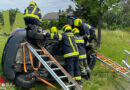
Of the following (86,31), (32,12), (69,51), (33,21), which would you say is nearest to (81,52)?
(69,51)

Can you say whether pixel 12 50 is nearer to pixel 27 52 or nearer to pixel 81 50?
pixel 27 52

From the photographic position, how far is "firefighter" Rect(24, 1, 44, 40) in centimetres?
328

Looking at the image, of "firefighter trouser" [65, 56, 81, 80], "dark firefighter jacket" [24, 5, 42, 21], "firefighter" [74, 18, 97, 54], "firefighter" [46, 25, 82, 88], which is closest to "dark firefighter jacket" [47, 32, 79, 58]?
"firefighter" [46, 25, 82, 88]

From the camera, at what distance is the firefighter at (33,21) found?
3281mm

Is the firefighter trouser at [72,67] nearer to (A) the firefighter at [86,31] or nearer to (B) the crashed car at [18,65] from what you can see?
(B) the crashed car at [18,65]

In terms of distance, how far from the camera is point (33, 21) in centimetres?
336

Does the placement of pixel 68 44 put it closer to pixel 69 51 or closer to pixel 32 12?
pixel 69 51

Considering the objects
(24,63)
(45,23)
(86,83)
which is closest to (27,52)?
(24,63)

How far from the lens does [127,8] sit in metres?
32.1

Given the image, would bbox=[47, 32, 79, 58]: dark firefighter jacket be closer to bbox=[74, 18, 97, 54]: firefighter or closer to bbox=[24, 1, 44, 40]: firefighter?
bbox=[24, 1, 44, 40]: firefighter

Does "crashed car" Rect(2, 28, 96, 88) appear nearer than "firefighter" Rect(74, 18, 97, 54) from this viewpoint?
Yes

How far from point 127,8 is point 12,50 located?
3460 centimetres

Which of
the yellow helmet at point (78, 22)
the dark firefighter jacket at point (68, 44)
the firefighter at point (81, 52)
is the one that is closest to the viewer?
the dark firefighter jacket at point (68, 44)

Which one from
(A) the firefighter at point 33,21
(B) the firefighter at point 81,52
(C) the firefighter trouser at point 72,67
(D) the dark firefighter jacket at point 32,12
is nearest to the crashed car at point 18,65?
(A) the firefighter at point 33,21
